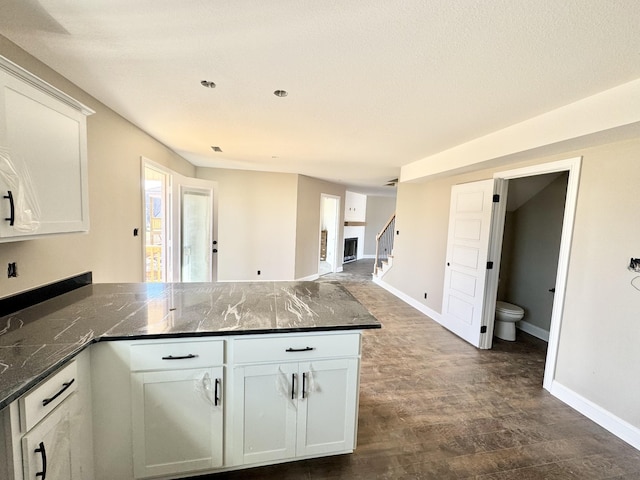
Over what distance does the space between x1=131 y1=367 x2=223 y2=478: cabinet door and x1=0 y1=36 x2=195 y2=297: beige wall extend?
103 cm

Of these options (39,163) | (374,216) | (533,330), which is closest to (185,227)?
(39,163)

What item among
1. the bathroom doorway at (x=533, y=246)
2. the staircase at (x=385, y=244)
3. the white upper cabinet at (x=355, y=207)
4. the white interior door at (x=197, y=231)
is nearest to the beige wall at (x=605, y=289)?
the bathroom doorway at (x=533, y=246)

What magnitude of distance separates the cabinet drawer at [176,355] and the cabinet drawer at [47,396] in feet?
0.73

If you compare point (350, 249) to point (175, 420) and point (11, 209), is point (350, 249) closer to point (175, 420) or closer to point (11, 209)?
point (175, 420)

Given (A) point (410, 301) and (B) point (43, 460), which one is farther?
(A) point (410, 301)

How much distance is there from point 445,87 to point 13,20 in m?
2.33

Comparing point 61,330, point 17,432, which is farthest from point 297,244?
point 17,432

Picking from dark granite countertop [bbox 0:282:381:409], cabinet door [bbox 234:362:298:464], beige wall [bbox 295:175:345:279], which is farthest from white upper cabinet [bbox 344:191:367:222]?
cabinet door [bbox 234:362:298:464]

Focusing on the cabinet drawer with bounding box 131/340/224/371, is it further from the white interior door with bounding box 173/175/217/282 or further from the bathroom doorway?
the bathroom doorway

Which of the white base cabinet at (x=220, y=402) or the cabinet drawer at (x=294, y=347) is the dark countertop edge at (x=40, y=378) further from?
the cabinet drawer at (x=294, y=347)

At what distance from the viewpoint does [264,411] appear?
4.82ft

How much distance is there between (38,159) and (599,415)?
13.2 ft

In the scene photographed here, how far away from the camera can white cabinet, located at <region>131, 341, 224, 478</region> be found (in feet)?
4.37

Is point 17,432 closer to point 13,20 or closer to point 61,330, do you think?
point 61,330
